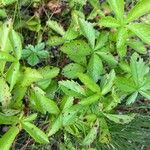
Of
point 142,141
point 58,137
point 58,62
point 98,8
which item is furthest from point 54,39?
point 142,141

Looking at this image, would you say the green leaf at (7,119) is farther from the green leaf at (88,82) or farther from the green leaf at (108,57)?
the green leaf at (108,57)

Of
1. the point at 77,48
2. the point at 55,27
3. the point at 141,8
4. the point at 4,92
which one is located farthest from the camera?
the point at 55,27

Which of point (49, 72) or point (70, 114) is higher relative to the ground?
point (49, 72)

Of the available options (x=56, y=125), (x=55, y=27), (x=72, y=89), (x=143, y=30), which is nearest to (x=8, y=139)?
(x=56, y=125)

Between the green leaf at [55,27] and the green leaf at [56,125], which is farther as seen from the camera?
the green leaf at [55,27]

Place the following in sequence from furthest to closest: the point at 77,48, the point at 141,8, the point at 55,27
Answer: the point at 55,27, the point at 77,48, the point at 141,8

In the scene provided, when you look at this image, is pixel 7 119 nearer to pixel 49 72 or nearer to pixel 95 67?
pixel 49 72

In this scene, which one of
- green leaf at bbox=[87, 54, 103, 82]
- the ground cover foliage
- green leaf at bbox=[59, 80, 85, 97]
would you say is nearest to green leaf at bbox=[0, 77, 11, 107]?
the ground cover foliage

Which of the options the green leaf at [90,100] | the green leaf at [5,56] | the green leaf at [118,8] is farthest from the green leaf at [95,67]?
the green leaf at [5,56]
